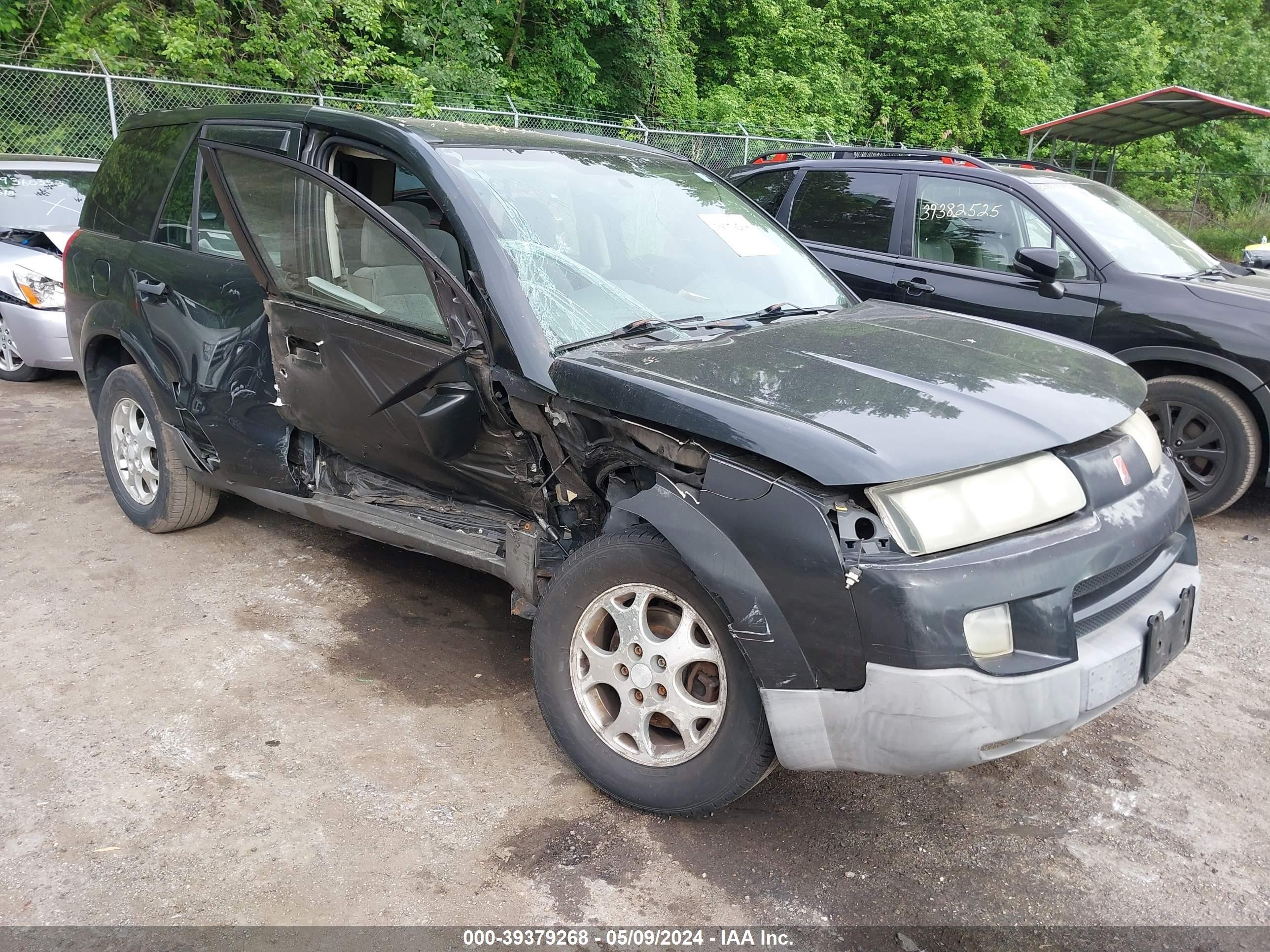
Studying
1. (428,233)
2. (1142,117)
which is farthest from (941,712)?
(1142,117)

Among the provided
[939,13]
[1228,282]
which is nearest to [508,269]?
[1228,282]

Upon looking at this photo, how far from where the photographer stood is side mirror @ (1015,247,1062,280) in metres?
5.54

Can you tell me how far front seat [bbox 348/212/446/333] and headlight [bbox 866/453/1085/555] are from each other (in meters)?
1.58

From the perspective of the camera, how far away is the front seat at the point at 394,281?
3.26 m

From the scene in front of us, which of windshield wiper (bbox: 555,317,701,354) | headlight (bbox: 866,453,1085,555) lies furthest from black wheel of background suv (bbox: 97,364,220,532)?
headlight (bbox: 866,453,1085,555)

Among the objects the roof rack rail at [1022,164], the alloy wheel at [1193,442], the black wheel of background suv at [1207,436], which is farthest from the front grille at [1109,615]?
the roof rack rail at [1022,164]

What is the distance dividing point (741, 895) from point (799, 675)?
63 centimetres

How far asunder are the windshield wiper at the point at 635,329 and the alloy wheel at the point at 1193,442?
3422 mm

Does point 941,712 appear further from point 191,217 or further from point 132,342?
point 132,342

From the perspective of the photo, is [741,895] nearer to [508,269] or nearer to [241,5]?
[508,269]

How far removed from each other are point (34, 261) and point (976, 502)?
7443 millimetres

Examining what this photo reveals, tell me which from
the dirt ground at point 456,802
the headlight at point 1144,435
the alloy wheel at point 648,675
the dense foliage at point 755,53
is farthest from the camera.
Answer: the dense foliage at point 755,53

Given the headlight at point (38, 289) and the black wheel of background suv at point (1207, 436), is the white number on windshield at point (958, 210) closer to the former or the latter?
the black wheel of background suv at point (1207, 436)

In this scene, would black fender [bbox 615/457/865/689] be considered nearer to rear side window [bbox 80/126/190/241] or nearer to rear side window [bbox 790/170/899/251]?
→ rear side window [bbox 80/126/190/241]
